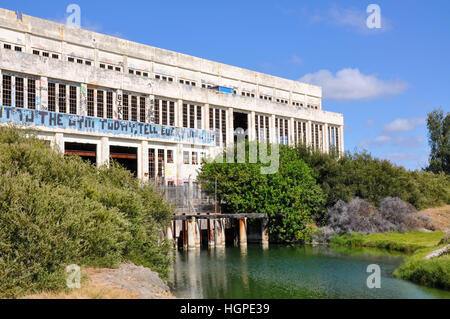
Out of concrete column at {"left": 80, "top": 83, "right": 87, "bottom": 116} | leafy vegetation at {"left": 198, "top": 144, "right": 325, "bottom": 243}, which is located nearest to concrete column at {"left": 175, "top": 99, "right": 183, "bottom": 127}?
leafy vegetation at {"left": 198, "top": 144, "right": 325, "bottom": 243}

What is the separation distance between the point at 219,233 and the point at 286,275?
14084 mm

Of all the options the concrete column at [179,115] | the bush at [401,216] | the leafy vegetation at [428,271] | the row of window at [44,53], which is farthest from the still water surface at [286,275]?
the row of window at [44,53]

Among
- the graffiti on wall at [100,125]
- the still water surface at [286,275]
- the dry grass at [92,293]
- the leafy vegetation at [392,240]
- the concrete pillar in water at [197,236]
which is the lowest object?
the still water surface at [286,275]

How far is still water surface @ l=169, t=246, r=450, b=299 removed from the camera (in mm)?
23359

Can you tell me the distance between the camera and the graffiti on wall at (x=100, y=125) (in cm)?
3381

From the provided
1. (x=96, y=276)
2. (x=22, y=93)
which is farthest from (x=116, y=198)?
(x=22, y=93)

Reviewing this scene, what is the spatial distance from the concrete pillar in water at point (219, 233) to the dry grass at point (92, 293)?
25.1 meters

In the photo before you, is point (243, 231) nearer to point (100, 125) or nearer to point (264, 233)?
point (264, 233)

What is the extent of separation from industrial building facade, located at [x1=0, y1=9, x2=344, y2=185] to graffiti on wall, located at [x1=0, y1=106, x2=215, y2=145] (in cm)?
7

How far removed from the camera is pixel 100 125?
38.3 metres

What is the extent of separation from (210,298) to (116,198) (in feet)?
20.7

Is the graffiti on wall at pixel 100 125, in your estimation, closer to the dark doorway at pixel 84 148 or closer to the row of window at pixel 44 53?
the dark doorway at pixel 84 148

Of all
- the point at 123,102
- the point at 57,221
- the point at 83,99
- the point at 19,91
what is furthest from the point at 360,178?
the point at 57,221

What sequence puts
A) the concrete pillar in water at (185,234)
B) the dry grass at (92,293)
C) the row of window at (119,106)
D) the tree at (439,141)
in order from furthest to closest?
the tree at (439,141)
the concrete pillar in water at (185,234)
the row of window at (119,106)
the dry grass at (92,293)
